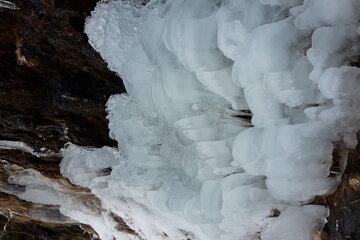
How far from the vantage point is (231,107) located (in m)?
2.70

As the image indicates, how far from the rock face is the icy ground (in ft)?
0.41

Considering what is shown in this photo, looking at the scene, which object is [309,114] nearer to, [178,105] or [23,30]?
[178,105]

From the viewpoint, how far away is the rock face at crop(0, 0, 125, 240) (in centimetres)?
332

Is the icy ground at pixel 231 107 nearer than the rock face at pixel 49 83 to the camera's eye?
Yes

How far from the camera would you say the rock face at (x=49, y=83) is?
3322 mm

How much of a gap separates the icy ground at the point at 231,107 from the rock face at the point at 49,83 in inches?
5.0

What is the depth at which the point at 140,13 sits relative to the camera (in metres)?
3.16

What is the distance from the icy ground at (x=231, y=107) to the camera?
6.60 feet

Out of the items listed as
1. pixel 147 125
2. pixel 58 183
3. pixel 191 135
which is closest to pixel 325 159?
pixel 191 135

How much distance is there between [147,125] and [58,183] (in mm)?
1533

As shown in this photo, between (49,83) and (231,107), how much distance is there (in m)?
1.49

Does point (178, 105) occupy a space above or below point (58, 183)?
above

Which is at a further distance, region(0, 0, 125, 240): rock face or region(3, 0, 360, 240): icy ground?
Answer: region(0, 0, 125, 240): rock face

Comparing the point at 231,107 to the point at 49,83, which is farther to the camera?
the point at 49,83
